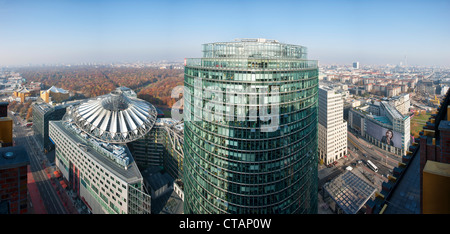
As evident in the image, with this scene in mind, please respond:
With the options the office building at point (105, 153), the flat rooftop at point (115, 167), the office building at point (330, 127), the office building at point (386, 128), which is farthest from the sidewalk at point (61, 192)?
the office building at point (386, 128)

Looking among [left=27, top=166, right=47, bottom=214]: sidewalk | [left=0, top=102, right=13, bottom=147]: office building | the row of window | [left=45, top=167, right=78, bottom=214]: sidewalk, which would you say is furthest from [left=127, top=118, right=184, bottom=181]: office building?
[left=0, top=102, right=13, bottom=147]: office building
